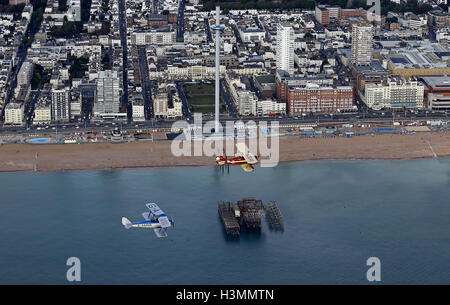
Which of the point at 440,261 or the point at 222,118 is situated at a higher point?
the point at 222,118

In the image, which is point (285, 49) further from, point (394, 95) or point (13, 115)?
point (13, 115)

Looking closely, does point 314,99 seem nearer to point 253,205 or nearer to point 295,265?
point 253,205

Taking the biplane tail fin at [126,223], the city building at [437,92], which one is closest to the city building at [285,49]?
the city building at [437,92]

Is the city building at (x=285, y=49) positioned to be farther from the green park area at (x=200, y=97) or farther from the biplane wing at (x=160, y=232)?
the biplane wing at (x=160, y=232)

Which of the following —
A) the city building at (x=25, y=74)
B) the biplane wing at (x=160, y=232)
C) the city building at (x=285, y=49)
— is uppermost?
the city building at (x=285, y=49)

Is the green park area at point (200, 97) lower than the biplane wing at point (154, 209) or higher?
higher

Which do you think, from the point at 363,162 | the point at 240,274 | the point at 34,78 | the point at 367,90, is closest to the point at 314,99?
the point at 367,90
